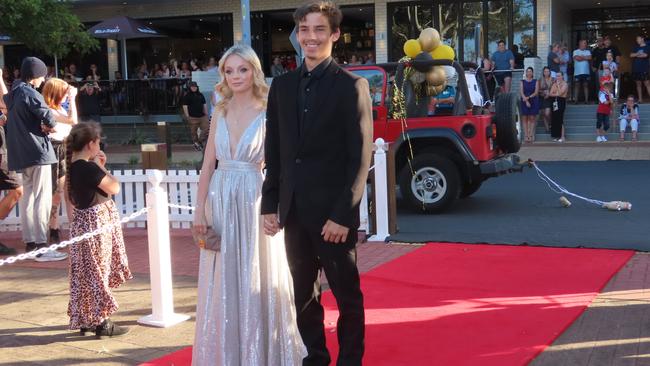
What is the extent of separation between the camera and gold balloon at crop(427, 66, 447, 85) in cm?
972

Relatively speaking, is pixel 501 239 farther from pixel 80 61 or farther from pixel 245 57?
pixel 80 61

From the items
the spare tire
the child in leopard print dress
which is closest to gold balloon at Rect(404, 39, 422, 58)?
the spare tire

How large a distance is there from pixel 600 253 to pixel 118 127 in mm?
20145

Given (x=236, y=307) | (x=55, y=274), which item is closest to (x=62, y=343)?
(x=236, y=307)

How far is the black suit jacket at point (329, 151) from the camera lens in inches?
145

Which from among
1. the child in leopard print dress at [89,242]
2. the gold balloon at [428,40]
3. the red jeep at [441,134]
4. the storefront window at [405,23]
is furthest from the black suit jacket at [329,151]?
the storefront window at [405,23]

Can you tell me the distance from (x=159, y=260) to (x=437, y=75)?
206 inches

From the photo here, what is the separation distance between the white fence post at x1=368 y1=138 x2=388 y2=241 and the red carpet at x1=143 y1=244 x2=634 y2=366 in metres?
0.74

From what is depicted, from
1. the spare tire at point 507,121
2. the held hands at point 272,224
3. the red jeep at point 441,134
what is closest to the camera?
the held hands at point 272,224

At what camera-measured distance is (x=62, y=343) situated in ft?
17.0

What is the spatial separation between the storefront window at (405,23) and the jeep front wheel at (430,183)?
1483 cm

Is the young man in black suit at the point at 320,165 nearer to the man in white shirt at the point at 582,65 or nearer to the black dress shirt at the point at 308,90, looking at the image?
the black dress shirt at the point at 308,90

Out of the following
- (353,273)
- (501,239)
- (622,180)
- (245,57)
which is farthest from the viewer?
(622,180)

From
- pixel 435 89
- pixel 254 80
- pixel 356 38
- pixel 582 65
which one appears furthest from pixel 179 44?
pixel 254 80
